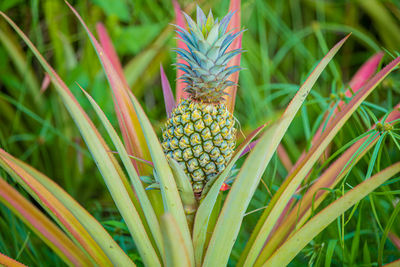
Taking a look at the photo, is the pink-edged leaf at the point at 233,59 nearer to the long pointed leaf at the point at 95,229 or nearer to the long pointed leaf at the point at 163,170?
the long pointed leaf at the point at 163,170

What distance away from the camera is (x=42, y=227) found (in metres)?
0.73

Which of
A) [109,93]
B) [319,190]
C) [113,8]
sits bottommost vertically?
[319,190]

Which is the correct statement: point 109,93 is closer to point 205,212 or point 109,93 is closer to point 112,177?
point 112,177

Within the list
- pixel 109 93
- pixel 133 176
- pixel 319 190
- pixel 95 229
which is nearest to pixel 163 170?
pixel 133 176

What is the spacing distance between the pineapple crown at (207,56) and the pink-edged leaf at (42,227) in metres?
0.44

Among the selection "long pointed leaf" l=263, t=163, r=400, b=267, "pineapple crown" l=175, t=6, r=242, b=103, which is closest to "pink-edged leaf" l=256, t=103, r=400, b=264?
"long pointed leaf" l=263, t=163, r=400, b=267

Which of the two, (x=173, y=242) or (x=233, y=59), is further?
(x=233, y=59)

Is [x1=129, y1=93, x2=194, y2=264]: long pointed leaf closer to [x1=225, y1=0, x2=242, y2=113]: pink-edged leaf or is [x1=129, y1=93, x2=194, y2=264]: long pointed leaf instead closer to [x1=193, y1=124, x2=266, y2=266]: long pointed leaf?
[x1=193, y1=124, x2=266, y2=266]: long pointed leaf

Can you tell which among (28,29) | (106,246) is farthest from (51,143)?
(106,246)

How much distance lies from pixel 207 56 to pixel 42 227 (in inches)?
20.7

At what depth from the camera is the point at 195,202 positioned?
0.74 metres

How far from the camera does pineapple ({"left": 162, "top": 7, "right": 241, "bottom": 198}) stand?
0.69m

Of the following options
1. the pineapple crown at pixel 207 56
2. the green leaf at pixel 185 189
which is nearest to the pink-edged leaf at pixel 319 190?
the green leaf at pixel 185 189

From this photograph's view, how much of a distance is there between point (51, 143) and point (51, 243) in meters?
0.75
